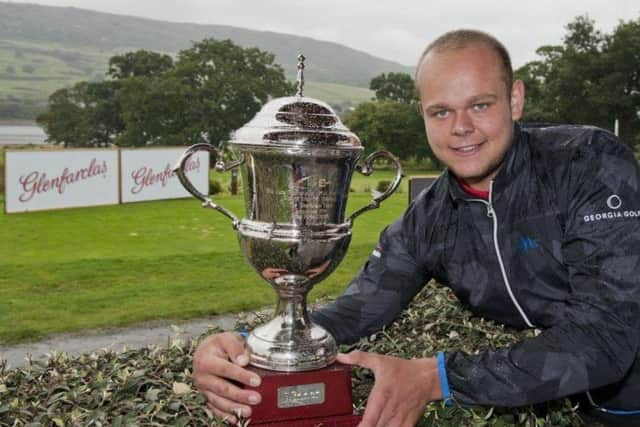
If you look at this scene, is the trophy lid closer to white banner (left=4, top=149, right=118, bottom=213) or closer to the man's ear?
the man's ear

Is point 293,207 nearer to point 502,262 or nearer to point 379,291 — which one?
point 379,291

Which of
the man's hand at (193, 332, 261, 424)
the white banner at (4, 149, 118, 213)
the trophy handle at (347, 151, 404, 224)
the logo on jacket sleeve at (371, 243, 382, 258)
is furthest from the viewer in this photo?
the white banner at (4, 149, 118, 213)

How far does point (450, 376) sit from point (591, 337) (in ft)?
1.18

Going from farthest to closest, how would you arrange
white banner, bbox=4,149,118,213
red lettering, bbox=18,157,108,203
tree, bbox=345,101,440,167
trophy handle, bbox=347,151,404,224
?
1. tree, bbox=345,101,440,167
2. red lettering, bbox=18,157,108,203
3. white banner, bbox=4,149,118,213
4. trophy handle, bbox=347,151,404,224

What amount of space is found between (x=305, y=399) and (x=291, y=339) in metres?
0.17

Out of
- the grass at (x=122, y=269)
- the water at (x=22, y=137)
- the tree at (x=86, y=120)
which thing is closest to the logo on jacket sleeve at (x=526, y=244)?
the grass at (x=122, y=269)

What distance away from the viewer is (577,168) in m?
2.12

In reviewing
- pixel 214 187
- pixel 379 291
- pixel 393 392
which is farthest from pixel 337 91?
pixel 393 392

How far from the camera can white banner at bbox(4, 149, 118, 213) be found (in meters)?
12.1

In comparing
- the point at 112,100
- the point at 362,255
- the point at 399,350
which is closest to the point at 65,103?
the point at 112,100

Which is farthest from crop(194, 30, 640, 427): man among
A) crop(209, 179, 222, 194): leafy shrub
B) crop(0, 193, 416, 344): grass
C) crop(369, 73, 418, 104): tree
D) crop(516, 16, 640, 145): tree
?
crop(516, 16, 640, 145): tree

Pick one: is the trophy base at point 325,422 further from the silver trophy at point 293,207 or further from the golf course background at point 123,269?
the golf course background at point 123,269

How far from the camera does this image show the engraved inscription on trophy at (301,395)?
6.03ft

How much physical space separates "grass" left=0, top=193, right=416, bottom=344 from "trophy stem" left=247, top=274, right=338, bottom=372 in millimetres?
3796
